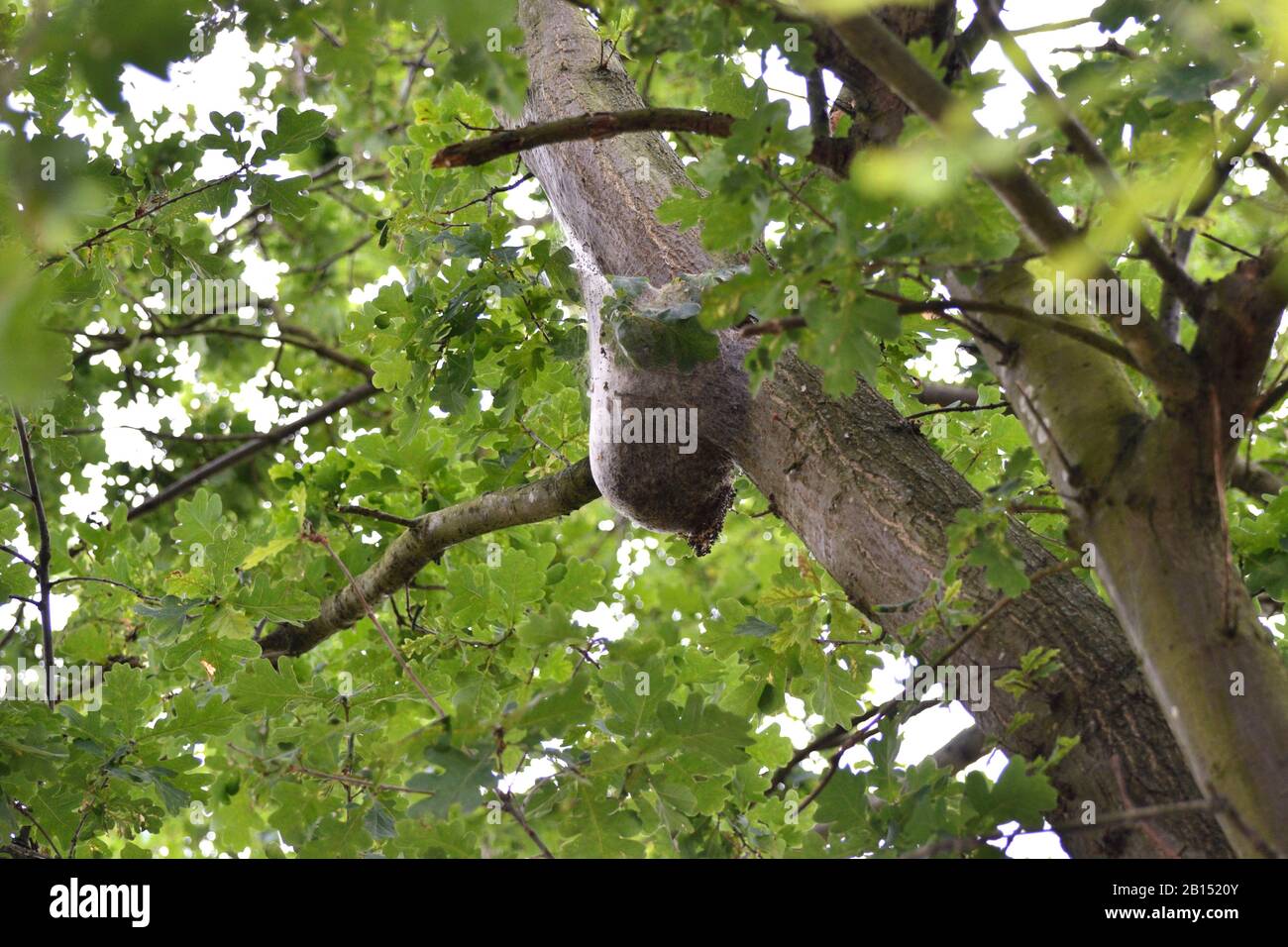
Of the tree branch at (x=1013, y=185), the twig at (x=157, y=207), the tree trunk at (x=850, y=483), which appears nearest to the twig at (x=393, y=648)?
the tree trunk at (x=850, y=483)

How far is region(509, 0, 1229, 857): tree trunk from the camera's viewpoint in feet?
5.69

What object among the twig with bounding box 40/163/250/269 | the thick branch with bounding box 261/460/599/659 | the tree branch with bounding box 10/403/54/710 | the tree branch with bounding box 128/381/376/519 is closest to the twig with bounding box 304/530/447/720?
the thick branch with bounding box 261/460/599/659

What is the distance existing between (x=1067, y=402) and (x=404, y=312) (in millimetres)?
1952

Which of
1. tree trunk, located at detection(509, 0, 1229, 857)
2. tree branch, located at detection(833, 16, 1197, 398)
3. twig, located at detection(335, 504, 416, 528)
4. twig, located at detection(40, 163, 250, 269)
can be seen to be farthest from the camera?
twig, located at detection(335, 504, 416, 528)

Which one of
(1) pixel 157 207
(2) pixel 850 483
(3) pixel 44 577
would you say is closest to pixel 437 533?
(3) pixel 44 577

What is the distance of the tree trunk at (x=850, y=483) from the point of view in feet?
5.69

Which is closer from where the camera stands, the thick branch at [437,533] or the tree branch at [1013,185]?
the tree branch at [1013,185]

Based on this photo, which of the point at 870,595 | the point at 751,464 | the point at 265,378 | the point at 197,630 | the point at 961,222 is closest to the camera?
the point at 961,222

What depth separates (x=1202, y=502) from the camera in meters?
1.55

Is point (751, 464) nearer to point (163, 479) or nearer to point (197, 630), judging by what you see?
point (197, 630)

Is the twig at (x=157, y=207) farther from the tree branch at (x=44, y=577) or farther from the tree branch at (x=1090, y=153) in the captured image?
the tree branch at (x=1090, y=153)

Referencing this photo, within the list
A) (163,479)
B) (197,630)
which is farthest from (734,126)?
(163,479)

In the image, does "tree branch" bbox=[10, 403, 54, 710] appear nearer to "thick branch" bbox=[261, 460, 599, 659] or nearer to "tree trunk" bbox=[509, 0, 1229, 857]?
"thick branch" bbox=[261, 460, 599, 659]

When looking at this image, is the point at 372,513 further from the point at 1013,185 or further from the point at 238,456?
the point at 238,456
